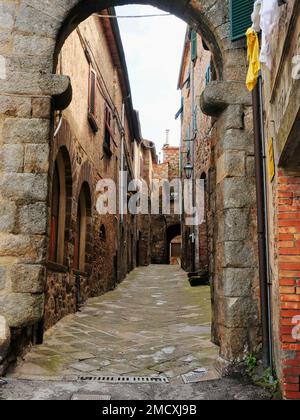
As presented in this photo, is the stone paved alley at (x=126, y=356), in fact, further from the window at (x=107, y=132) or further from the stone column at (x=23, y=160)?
the window at (x=107, y=132)

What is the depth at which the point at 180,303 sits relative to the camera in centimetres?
909

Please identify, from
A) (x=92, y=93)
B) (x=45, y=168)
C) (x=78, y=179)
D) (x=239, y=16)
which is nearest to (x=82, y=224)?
(x=78, y=179)

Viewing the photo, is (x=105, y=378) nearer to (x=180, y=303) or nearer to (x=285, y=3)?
(x=285, y=3)

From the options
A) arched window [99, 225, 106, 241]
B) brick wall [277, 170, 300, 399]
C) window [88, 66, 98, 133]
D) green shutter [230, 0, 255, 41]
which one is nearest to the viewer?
brick wall [277, 170, 300, 399]

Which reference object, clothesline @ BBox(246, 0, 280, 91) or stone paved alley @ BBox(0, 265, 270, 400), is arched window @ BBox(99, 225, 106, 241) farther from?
clothesline @ BBox(246, 0, 280, 91)

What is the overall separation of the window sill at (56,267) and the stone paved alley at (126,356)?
0.75 meters

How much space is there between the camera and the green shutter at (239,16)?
4.58 metres

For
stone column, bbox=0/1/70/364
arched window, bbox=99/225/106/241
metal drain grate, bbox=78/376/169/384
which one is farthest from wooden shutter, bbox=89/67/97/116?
metal drain grate, bbox=78/376/169/384

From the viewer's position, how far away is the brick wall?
3.30m

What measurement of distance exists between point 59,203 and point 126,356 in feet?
9.64

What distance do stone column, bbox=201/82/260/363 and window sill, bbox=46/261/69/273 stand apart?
2.39 metres

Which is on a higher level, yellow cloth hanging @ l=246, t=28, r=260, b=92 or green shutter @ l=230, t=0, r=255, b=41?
green shutter @ l=230, t=0, r=255, b=41

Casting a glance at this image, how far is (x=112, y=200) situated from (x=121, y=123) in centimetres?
355
